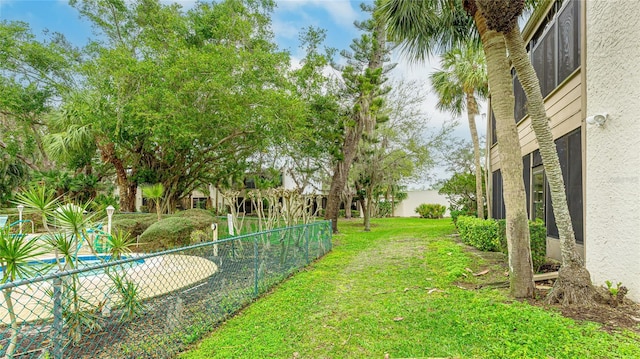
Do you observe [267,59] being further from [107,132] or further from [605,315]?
[605,315]

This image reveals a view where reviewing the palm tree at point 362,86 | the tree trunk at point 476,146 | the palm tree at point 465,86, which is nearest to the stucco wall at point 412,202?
the palm tree at point 465,86

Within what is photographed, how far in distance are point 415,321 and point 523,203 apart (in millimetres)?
2149

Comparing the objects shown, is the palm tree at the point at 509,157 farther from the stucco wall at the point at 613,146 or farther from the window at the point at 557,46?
the window at the point at 557,46

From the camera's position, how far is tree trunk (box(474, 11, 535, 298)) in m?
4.29

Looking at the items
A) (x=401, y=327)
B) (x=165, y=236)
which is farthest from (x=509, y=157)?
(x=165, y=236)

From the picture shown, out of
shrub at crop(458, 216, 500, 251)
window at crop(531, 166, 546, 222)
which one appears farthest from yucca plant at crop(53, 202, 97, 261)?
window at crop(531, 166, 546, 222)

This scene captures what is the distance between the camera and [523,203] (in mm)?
4348

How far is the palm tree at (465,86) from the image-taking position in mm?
11680

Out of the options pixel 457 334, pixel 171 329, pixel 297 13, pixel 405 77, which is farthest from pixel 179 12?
pixel 457 334

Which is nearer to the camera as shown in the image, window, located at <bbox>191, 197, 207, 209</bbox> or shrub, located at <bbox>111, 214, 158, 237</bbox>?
shrub, located at <bbox>111, 214, 158, 237</bbox>

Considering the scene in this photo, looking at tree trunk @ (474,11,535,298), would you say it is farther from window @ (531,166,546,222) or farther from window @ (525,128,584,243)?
window @ (531,166,546,222)

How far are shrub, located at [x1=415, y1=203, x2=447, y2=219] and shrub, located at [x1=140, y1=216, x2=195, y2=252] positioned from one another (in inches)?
821

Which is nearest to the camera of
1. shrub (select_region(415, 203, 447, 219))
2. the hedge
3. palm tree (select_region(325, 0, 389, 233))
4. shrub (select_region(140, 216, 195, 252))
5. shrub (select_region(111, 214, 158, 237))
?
the hedge

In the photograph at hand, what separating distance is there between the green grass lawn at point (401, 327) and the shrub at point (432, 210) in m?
20.9
